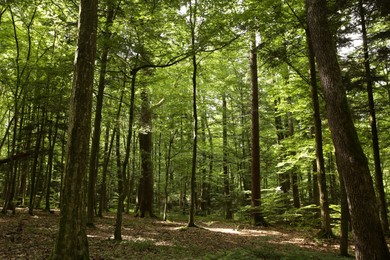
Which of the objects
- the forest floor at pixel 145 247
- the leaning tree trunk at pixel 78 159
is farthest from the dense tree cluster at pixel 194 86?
the forest floor at pixel 145 247

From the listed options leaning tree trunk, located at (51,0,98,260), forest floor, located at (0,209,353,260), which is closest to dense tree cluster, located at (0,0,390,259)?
leaning tree trunk, located at (51,0,98,260)

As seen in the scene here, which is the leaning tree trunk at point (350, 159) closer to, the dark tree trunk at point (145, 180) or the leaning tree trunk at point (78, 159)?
the leaning tree trunk at point (78, 159)

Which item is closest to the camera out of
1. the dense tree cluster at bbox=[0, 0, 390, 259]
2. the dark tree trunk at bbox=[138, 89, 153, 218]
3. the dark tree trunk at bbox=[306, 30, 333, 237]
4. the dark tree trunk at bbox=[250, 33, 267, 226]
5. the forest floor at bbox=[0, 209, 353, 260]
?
the dense tree cluster at bbox=[0, 0, 390, 259]

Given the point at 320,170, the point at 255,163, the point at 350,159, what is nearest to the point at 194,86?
the point at 255,163

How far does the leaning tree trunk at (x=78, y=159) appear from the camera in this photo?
201 inches

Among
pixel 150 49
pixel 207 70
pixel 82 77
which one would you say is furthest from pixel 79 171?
pixel 207 70

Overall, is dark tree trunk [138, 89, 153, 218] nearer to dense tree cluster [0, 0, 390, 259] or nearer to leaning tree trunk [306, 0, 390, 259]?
dense tree cluster [0, 0, 390, 259]

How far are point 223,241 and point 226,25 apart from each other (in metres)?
8.43

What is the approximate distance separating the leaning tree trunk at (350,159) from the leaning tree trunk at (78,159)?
4.80 m

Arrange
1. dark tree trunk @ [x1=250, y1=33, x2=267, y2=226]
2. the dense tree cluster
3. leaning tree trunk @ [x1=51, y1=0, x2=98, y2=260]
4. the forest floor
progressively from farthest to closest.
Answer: dark tree trunk @ [x1=250, y1=33, x2=267, y2=226] → the forest floor → the dense tree cluster → leaning tree trunk @ [x1=51, y1=0, x2=98, y2=260]

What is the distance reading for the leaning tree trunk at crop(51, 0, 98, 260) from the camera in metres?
5.11

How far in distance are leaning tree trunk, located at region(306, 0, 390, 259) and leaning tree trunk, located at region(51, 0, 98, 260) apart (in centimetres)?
480

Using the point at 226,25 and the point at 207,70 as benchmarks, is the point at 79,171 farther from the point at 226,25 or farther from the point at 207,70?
the point at 207,70

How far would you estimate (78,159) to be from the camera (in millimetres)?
5297
